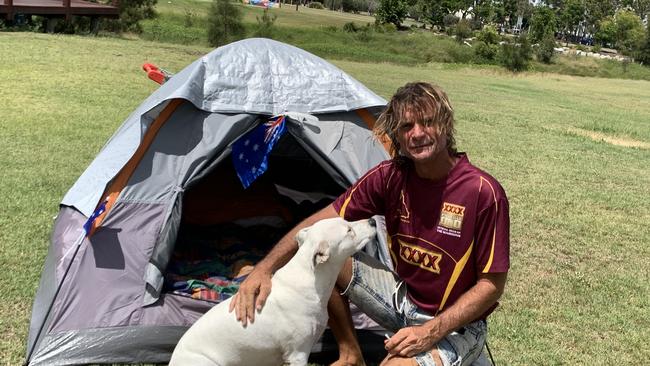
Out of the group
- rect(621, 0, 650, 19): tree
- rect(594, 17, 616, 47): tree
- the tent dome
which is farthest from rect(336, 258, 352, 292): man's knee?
rect(621, 0, 650, 19): tree

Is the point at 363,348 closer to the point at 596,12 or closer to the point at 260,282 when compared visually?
the point at 260,282

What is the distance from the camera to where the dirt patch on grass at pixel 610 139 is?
12.3 metres

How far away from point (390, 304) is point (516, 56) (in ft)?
124

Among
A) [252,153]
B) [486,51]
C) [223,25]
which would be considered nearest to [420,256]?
[252,153]

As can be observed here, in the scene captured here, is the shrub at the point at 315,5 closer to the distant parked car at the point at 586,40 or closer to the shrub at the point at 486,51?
the distant parked car at the point at 586,40

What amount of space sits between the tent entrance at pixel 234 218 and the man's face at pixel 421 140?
1.63 meters

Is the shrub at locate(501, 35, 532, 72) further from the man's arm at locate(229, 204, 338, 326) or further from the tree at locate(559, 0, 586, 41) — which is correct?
the tree at locate(559, 0, 586, 41)

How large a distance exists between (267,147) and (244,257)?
115cm

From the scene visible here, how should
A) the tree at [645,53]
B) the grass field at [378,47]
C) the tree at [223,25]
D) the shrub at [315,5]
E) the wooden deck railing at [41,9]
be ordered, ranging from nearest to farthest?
the wooden deck railing at [41,9], the tree at [223,25], the grass field at [378,47], the tree at [645,53], the shrub at [315,5]

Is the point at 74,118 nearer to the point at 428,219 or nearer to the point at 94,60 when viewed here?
the point at 94,60

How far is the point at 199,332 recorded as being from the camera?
2686 mm

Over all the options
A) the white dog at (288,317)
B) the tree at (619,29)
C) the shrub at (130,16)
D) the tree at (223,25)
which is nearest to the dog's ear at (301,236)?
the white dog at (288,317)

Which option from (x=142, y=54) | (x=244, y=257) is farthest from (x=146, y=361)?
(x=142, y=54)

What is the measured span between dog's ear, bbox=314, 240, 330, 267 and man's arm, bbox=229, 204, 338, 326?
278 mm
